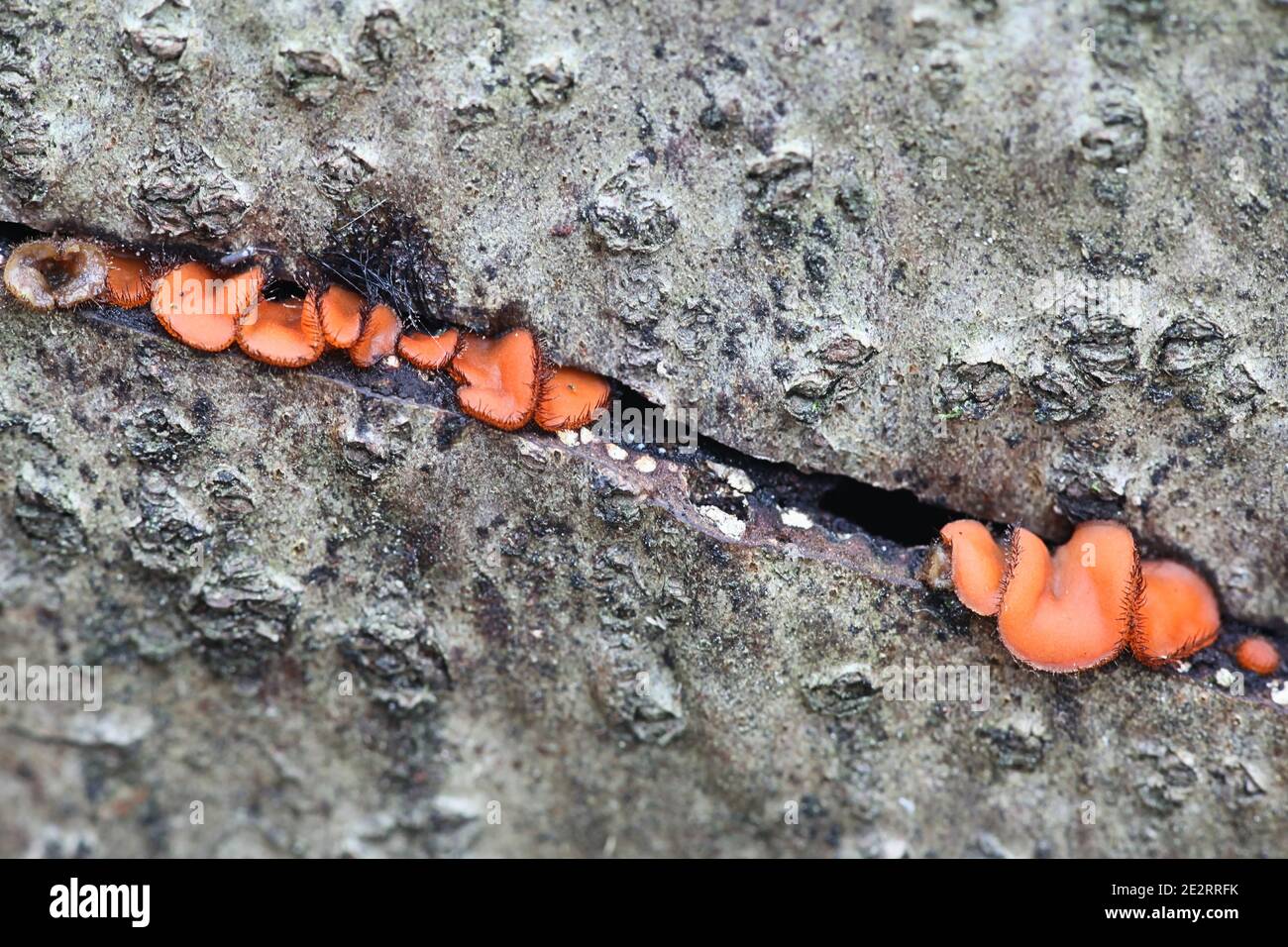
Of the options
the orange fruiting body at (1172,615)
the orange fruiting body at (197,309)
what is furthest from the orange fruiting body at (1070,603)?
the orange fruiting body at (197,309)

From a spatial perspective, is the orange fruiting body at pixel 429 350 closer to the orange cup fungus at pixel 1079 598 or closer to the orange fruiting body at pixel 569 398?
the orange fruiting body at pixel 569 398

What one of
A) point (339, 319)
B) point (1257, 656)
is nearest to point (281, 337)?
point (339, 319)

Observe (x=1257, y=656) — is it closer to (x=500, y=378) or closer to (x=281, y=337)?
(x=500, y=378)

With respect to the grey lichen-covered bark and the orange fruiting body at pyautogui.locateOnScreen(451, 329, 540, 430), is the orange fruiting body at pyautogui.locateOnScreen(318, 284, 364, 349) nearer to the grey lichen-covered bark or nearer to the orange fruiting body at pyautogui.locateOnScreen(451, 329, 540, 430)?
the grey lichen-covered bark

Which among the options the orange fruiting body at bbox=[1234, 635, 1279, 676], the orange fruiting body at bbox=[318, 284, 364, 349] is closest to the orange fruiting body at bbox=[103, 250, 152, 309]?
the orange fruiting body at bbox=[318, 284, 364, 349]

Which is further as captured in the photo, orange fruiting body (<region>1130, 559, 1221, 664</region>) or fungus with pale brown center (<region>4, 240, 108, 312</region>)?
orange fruiting body (<region>1130, 559, 1221, 664</region>)
